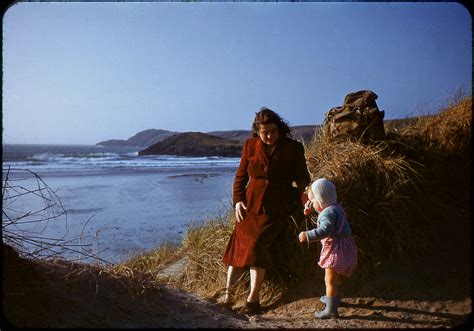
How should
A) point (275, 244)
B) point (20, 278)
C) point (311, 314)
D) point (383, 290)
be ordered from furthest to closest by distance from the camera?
point (275, 244) < point (383, 290) < point (311, 314) < point (20, 278)

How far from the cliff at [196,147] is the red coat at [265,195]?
2417 cm

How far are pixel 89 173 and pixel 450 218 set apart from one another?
1823cm

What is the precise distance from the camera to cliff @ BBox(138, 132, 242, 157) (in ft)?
98.7

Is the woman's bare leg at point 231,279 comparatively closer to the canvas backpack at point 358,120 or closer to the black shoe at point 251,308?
the black shoe at point 251,308

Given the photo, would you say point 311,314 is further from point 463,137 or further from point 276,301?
point 463,137

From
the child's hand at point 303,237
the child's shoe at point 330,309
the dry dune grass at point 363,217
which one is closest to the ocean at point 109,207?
the dry dune grass at point 363,217

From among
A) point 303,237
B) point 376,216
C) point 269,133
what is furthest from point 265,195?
point 376,216

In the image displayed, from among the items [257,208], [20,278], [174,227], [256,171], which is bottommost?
[174,227]

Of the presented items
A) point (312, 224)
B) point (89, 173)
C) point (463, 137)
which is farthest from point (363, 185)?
point (89, 173)

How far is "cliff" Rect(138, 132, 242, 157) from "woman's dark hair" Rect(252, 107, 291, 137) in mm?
24140

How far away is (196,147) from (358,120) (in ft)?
86.5

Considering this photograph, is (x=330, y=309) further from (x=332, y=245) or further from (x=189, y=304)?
(x=189, y=304)

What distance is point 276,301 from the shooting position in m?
4.43

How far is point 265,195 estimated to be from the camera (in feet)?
13.9
